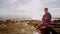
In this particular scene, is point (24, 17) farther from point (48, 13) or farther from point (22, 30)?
point (48, 13)

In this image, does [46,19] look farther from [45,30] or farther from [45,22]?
[45,30]

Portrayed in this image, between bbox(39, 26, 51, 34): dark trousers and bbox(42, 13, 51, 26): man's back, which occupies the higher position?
bbox(42, 13, 51, 26): man's back

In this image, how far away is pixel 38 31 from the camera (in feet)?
7.40

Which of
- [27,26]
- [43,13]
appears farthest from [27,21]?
[43,13]

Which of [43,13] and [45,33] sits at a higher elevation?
[43,13]

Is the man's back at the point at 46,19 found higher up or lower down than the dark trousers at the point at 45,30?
higher up

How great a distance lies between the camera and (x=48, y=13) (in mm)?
2271

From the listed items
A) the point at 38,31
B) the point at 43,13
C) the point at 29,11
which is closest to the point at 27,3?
the point at 29,11

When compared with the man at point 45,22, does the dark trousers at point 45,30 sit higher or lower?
lower

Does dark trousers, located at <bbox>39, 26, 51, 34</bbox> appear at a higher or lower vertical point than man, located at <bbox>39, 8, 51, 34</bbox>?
lower

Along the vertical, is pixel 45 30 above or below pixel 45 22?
below

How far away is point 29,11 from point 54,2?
37 cm

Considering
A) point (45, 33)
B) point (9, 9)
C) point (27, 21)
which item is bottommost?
point (45, 33)

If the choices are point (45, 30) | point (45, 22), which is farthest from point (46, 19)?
point (45, 30)
